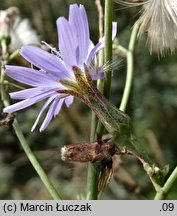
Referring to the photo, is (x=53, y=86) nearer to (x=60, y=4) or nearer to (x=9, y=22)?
(x=9, y=22)

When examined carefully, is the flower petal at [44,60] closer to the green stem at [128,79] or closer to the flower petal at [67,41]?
the flower petal at [67,41]

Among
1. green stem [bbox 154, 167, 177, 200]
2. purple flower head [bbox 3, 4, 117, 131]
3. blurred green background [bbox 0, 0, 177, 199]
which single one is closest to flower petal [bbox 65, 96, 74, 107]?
purple flower head [bbox 3, 4, 117, 131]

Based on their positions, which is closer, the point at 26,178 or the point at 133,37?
the point at 133,37

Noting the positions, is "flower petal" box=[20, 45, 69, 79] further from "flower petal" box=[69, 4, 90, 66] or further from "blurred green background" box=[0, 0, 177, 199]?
"blurred green background" box=[0, 0, 177, 199]

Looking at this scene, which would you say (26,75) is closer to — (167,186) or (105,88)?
(105,88)

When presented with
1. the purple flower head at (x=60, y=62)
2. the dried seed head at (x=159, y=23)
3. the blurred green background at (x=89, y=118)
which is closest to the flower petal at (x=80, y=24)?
the purple flower head at (x=60, y=62)

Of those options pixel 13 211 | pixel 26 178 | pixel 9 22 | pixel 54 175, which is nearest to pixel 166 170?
pixel 13 211

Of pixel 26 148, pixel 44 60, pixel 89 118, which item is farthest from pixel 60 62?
pixel 89 118
